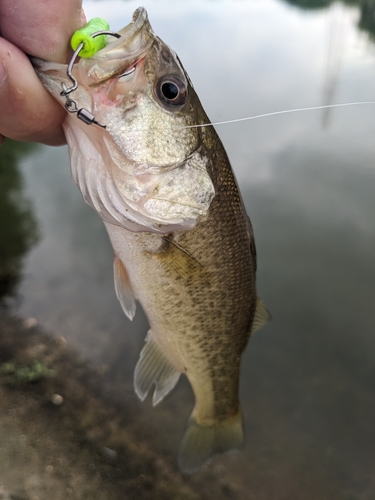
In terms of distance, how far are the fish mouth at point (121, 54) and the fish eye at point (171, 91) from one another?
0.10 metres

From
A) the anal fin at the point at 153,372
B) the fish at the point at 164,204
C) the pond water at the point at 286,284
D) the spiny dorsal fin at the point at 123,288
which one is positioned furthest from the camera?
the pond water at the point at 286,284

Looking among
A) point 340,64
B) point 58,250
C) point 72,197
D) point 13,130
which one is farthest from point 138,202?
point 340,64

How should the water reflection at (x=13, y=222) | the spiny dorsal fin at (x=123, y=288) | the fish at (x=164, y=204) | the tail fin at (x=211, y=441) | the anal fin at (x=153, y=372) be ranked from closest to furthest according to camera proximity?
the fish at (x=164, y=204), the spiny dorsal fin at (x=123, y=288), the anal fin at (x=153, y=372), the tail fin at (x=211, y=441), the water reflection at (x=13, y=222)

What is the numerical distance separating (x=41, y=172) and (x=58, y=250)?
2.11 metres

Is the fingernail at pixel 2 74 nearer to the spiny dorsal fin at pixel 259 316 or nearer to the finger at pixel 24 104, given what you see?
the finger at pixel 24 104

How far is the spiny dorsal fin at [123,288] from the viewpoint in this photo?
1547 millimetres

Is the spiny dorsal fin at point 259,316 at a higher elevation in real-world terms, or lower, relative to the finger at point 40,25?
lower

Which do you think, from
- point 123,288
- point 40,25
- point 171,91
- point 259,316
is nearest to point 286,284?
point 259,316

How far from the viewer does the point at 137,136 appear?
1.13 metres

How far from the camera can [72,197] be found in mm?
5562

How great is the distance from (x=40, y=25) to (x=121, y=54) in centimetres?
22

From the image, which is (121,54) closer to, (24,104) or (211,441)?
(24,104)

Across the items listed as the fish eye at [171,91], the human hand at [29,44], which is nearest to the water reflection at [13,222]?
the human hand at [29,44]

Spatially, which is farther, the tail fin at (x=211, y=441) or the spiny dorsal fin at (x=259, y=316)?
the tail fin at (x=211, y=441)
